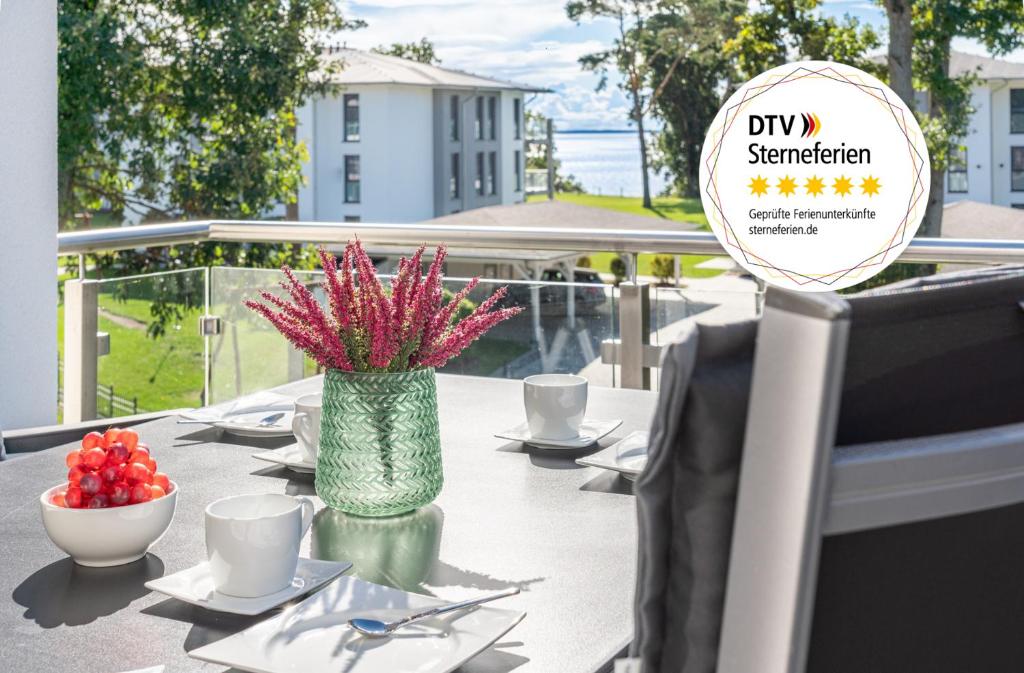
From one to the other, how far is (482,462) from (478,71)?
1373 inches

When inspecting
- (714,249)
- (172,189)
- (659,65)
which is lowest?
(714,249)

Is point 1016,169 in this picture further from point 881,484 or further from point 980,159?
point 881,484

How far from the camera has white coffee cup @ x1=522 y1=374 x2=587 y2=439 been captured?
149 cm

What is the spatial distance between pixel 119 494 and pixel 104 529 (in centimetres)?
4

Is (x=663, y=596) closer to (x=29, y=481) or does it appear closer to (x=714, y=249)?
(x=29, y=481)

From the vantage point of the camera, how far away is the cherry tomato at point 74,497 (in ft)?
3.45

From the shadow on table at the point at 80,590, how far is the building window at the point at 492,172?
109 ft

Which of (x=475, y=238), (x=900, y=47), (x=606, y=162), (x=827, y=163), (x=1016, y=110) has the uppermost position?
(x=1016, y=110)

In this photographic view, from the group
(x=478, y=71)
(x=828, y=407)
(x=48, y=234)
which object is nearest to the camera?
(x=828, y=407)

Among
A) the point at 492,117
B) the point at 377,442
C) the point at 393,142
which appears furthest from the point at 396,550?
the point at 492,117

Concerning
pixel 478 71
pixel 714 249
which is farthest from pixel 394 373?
pixel 478 71

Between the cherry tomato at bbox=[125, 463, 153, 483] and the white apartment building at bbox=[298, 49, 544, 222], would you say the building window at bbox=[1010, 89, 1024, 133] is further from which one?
the cherry tomato at bbox=[125, 463, 153, 483]

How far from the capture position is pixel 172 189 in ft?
38.0

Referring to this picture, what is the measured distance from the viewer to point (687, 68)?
96.0 feet
